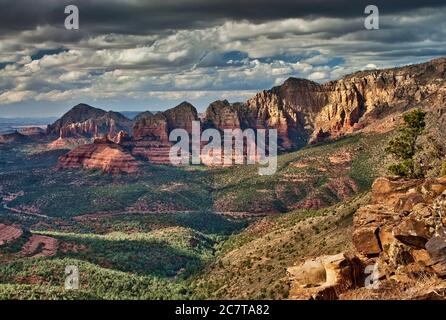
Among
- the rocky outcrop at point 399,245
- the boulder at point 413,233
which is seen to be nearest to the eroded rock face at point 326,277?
the rocky outcrop at point 399,245

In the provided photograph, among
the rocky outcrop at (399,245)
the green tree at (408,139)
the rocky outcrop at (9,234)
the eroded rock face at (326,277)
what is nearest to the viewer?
the rocky outcrop at (399,245)

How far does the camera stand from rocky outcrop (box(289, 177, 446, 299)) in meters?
42.0

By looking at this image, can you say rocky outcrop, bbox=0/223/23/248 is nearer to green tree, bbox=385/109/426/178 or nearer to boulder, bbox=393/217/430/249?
green tree, bbox=385/109/426/178

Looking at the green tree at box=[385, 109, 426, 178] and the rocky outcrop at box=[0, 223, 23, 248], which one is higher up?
the green tree at box=[385, 109, 426, 178]

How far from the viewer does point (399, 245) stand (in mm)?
46406

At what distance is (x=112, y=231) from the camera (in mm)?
190500

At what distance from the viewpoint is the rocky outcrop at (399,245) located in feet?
138

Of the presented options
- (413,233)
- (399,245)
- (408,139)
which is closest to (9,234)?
(408,139)

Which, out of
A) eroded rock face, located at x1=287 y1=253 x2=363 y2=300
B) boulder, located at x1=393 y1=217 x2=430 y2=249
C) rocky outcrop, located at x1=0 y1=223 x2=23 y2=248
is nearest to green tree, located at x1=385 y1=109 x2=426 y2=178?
boulder, located at x1=393 y1=217 x2=430 y2=249

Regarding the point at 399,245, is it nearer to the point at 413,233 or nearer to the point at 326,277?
the point at 413,233

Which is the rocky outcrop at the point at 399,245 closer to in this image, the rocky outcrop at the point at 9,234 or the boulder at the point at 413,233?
the boulder at the point at 413,233
